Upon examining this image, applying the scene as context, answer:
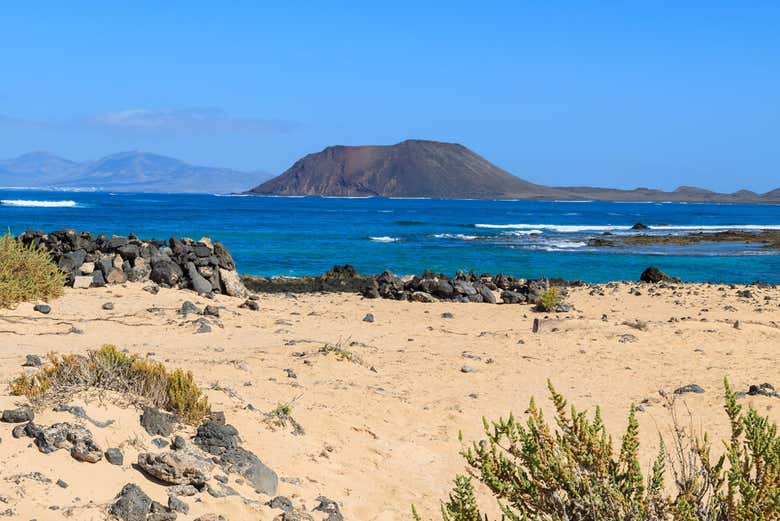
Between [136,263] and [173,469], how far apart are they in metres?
11.8

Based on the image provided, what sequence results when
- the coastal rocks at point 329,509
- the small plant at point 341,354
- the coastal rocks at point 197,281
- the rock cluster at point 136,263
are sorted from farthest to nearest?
the coastal rocks at point 197,281, the rock cluster at point 136,263, the small plant at point 341,354, the coastal rocks at point 329,509

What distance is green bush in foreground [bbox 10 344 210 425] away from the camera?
612 cm

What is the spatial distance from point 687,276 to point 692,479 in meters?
27.4

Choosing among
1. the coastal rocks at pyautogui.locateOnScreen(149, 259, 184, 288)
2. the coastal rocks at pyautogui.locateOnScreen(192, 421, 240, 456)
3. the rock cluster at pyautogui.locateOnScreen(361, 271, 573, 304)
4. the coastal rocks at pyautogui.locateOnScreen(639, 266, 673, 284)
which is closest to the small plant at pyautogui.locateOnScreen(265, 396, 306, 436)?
the coastal rocks at pyautogui.locateOnScreen(192, 421, 240, 456)

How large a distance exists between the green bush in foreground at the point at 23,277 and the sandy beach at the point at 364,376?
1.01 ft

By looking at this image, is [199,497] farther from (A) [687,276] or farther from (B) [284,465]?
(A) [687,276]

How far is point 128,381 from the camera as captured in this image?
6285 millimetres

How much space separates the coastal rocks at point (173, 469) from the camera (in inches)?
203

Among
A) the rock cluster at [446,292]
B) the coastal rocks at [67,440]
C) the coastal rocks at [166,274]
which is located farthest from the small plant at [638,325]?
the coastal rocks at [67,440]

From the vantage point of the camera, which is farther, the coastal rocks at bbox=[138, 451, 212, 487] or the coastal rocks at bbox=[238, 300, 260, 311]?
the coastal rocks at bbox=[238, 300, 260, 311]

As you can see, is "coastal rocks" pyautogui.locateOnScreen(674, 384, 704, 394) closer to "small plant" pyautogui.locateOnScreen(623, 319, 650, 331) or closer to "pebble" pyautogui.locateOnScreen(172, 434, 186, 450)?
"small plant" pyautogui.locateOnScreen(623, 319, 650, 331)

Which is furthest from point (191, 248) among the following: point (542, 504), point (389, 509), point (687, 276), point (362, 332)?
point (687, 276)

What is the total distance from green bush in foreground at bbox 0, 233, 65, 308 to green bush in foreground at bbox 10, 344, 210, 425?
258 inches

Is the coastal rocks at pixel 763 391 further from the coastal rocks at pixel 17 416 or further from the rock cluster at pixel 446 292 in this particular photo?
the rock cluster at pixel 446 292
